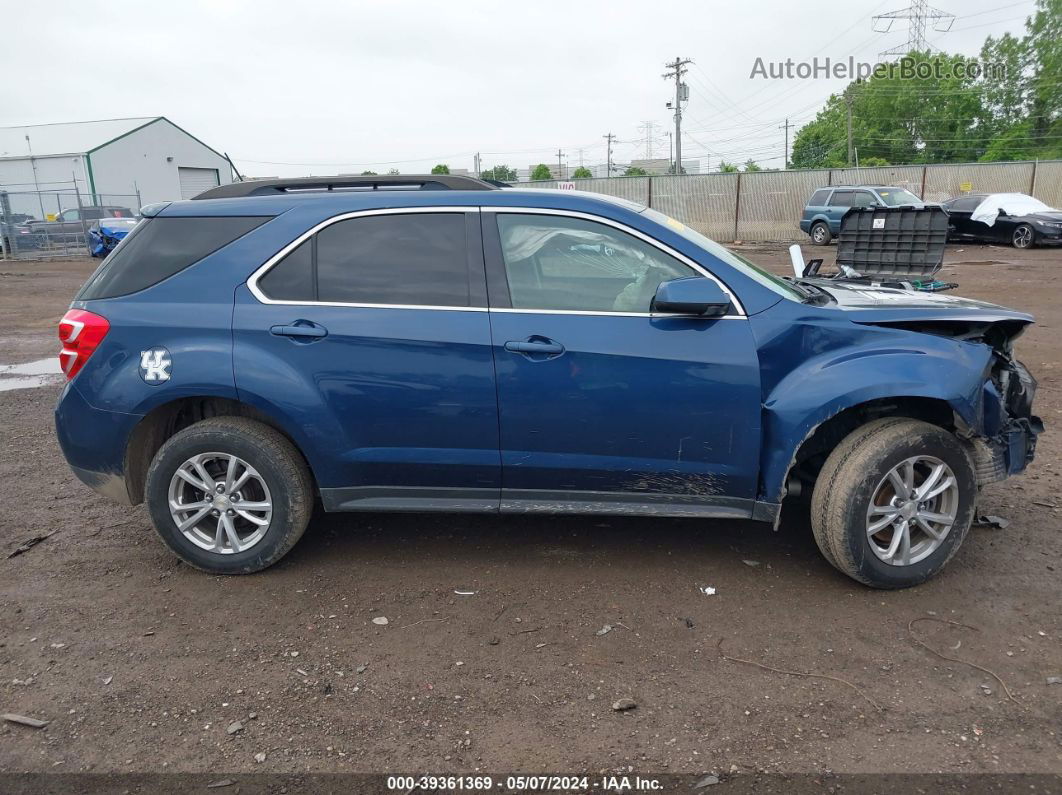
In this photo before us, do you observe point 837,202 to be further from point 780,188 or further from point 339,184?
point 339,184

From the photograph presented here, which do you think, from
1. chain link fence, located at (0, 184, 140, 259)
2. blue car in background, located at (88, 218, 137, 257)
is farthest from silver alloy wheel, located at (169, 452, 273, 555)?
chain link fence, located at (0, 184, 140, 259)

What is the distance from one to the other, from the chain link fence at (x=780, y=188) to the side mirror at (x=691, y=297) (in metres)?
23.4

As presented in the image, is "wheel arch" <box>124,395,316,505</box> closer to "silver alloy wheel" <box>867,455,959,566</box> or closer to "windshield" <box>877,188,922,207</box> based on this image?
"silver alloy wheel" <box>867,455,959,566</box>

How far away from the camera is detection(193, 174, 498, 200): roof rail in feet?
13.4

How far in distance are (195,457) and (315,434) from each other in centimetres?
61

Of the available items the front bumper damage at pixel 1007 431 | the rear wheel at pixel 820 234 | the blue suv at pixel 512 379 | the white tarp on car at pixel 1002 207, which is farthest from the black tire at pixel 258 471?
the rear wheel at pixel 820 234

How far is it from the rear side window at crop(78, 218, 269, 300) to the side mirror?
1944 millimetres

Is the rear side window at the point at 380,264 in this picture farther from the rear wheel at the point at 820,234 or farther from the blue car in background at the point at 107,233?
the blue car in background at the point at 107,233

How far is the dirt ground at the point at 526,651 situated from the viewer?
276 cm

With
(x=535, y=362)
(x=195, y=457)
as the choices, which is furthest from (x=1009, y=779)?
(x=195, y=457)

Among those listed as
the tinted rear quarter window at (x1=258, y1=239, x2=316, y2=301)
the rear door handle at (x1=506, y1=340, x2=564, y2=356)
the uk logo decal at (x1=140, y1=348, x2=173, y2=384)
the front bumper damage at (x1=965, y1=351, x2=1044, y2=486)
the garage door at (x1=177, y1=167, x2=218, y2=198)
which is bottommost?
the front bumper damage at (x1=965, y1=351, x2=1044, y2=486)

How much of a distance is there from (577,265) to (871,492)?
1662 millimetres

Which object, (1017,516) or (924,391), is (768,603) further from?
(1017,516)

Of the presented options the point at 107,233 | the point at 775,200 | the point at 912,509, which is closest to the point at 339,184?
the point at 912,509
